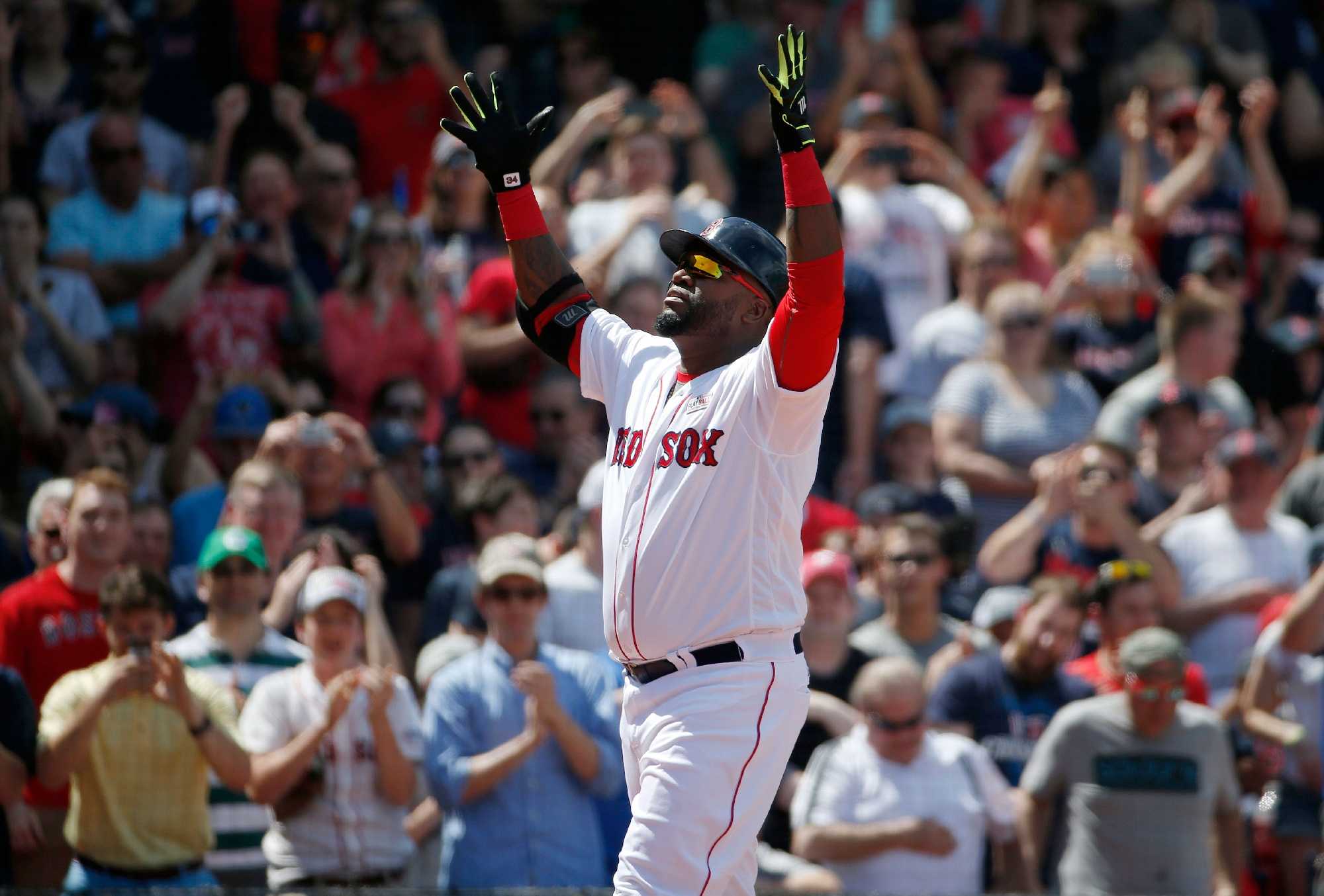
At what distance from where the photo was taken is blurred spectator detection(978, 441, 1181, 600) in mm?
8688

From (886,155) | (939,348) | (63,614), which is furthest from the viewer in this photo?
(886,155)

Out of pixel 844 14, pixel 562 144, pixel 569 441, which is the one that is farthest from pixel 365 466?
pixel 844 14

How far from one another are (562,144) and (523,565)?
458 cm

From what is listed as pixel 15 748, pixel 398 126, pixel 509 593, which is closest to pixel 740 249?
pixel 509 593

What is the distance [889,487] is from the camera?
9.12 metres

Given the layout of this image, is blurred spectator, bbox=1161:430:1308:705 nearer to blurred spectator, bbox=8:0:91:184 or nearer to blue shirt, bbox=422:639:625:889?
blue shirt, bbox=422:639:625:889

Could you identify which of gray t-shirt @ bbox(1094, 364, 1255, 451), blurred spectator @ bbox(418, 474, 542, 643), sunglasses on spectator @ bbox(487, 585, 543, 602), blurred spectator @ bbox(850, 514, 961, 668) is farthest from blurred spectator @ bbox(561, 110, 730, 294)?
sunglasses on spectator @ bbox(487, 585, 543, 602)

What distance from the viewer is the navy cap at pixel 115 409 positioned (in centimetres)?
864

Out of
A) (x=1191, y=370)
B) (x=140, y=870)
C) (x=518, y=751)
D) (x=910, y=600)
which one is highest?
(x=1191, y=370)

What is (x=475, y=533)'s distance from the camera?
848 cm

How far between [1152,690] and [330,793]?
9.58 feet

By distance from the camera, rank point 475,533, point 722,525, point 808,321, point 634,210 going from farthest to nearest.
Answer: point 634,210
point 475,533
point 722,525
point 808,321

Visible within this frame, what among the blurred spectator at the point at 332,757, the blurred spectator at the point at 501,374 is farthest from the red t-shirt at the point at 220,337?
the blurred spectator at the point at 332,757

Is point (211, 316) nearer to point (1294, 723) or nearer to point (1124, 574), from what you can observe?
point (1124, 574)
